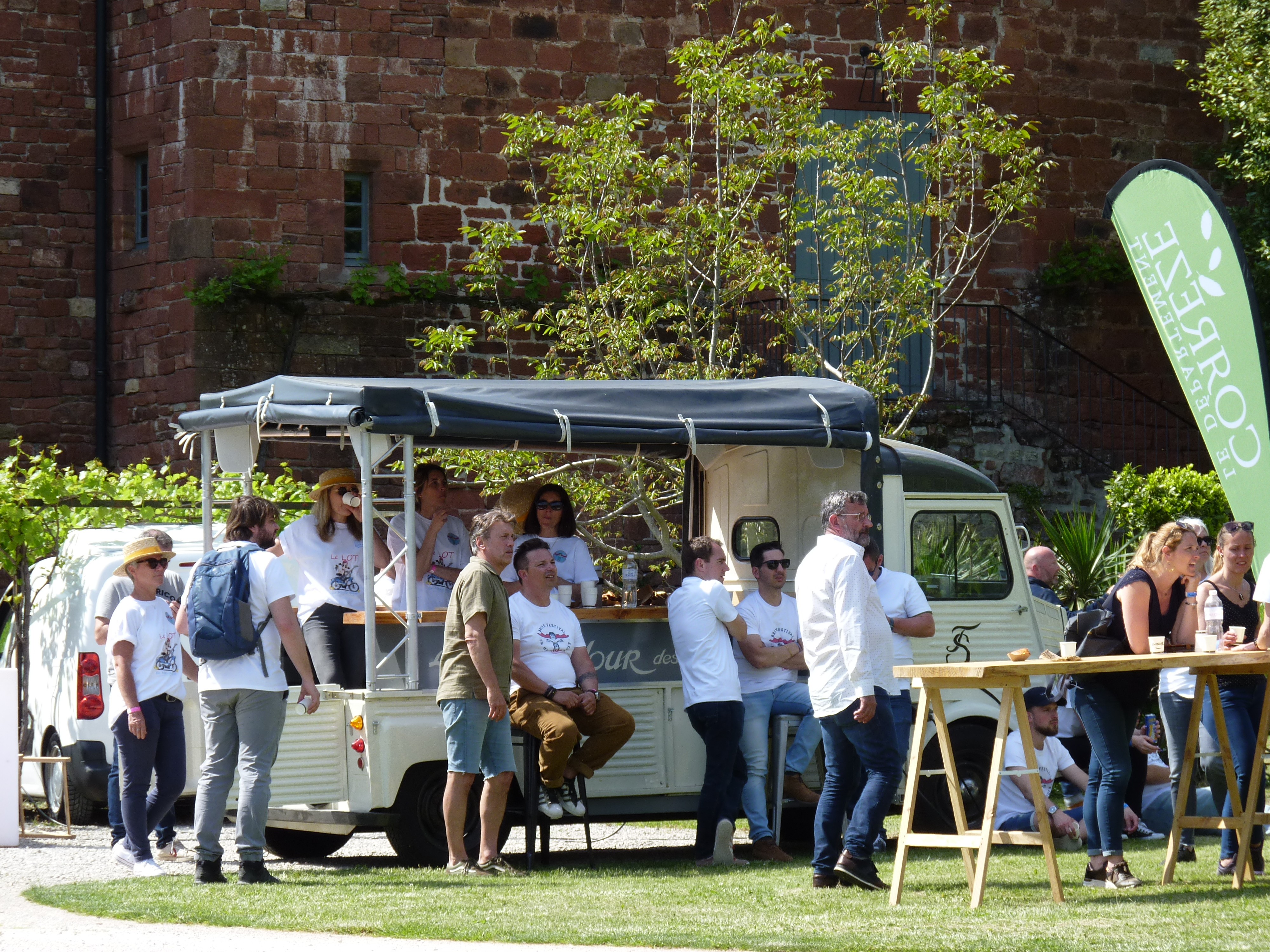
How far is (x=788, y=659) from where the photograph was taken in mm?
10250

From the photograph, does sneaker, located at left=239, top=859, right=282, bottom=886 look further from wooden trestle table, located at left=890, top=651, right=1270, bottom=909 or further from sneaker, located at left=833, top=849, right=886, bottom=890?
wooden trestle table, located at left=890, top=651, right=1270, bottom=909

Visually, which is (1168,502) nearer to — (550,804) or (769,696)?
(769,696)

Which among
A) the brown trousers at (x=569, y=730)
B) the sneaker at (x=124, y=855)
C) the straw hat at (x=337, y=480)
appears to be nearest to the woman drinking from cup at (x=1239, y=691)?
the brown trousers at (x=569, y=730)

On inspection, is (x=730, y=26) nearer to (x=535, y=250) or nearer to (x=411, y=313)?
(x=535, y=250)

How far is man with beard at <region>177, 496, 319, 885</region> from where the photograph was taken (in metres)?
8.64

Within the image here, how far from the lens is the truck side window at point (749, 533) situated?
1123cm

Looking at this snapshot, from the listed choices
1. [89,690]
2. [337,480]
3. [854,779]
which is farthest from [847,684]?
[89,690]

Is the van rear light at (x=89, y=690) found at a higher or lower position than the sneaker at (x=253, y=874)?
higher

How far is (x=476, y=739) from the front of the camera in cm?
909

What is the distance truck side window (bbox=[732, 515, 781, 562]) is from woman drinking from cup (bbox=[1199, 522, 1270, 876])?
10.4ft

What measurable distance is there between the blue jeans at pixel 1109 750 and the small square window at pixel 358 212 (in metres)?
11.5

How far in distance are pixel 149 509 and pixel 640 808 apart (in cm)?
570

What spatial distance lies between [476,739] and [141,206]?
1153 cm

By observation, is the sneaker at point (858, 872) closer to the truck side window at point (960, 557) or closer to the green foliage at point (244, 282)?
the truck side window at point (960, 557)
